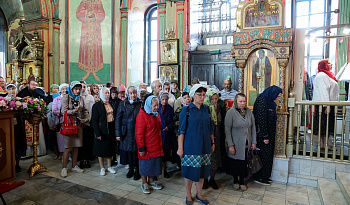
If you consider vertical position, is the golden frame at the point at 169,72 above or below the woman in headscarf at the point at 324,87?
above

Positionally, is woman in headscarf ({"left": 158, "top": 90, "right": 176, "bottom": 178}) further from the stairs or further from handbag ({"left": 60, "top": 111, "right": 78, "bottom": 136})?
the stairs

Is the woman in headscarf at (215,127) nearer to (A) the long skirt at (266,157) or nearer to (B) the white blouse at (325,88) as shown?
(A) the long skirt at (266,157)

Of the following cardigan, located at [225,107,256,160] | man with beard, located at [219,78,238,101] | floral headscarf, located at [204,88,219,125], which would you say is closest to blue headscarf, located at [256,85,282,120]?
cardigan, located at [225,107,256,160]

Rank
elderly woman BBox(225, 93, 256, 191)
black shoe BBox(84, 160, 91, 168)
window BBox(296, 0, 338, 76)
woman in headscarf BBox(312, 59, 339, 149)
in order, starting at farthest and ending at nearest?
1. window BBox(296, 0, 338, 76)
2. black shoe BBox(84, 160, 91, 168)
3. woman in headscarf BBox(312, 59, 339, 149)
4. elderly woman BBox(225, 93, 256, 191)

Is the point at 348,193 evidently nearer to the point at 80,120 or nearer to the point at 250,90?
the point at 250,90

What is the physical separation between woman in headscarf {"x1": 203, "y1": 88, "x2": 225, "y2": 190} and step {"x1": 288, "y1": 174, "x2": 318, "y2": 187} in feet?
4.49

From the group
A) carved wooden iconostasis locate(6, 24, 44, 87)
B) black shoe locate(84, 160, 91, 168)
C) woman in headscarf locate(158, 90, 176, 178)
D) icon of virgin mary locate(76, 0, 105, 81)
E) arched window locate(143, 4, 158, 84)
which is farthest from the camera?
arched window locate(143, 4, 158, 84)

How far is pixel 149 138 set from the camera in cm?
361

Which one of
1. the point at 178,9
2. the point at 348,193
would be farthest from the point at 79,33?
the point at 348,193

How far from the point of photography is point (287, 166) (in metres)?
4.32

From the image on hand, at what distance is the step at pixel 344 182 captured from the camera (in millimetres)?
3317

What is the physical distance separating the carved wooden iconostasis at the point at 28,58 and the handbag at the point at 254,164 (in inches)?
372

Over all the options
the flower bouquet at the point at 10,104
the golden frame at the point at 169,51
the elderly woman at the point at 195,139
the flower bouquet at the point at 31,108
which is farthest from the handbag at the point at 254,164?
the golden frame at the point at 169,51

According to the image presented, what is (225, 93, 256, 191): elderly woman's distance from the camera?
150 inches
